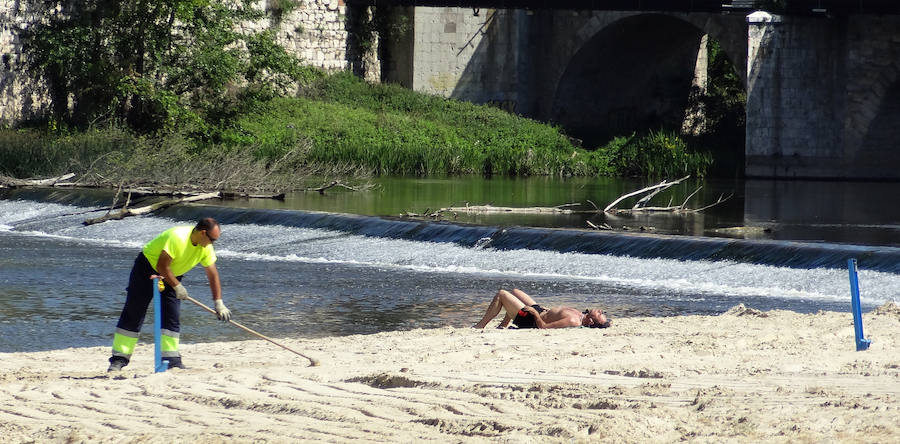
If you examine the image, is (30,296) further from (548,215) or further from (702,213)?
(702,213)

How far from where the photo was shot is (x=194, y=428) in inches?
260

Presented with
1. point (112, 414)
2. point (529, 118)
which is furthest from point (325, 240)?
point (529, 118)

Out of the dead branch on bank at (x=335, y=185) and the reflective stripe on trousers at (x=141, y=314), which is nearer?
the reflective stripe on trousers at (x=141, y=314)

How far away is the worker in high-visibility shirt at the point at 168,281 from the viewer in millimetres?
8352

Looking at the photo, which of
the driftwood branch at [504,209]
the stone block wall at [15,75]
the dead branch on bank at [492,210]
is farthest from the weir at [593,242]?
the stone block wall at [15,75]

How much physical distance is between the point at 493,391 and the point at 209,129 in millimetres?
19556

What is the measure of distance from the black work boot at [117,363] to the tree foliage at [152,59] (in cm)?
1672

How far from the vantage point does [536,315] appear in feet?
33.0

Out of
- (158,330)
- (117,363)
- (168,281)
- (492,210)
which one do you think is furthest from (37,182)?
(158,330)

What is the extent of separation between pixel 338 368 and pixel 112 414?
1614 millimetres

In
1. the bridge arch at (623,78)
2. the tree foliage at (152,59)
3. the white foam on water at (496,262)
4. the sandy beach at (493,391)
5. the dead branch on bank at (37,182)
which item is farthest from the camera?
the bridge arch at (623,78)

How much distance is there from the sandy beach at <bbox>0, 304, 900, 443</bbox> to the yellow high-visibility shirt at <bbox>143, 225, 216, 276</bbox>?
678 millimetres

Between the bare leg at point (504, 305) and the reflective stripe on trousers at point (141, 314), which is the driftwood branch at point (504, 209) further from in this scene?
the reflective stripe on trousers at point (141, 314)

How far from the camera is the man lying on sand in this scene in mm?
9922
